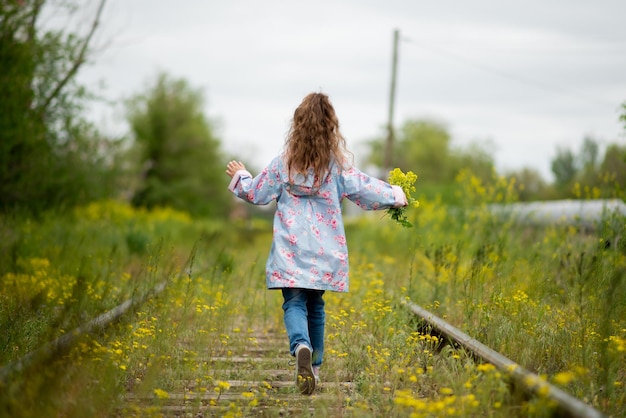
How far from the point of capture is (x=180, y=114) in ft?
117

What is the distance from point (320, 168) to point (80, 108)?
9.80m

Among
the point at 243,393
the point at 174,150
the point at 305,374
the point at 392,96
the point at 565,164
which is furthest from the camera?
the point at 565,164

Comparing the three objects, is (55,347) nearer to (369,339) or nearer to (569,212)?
(369,339)

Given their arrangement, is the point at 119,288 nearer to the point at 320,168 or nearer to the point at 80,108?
the point at 320,168

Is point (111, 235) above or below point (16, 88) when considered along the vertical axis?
below

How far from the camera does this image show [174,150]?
1390 inches

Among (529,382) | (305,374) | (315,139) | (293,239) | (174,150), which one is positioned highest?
(174,150)

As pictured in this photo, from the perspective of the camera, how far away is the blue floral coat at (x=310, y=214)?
4.45 m

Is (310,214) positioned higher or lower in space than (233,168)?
lower

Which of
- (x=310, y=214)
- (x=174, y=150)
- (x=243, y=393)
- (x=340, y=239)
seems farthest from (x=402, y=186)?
(x=174, y=150)

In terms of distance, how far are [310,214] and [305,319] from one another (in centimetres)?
68

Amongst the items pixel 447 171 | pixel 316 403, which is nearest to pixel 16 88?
pixel 316 403

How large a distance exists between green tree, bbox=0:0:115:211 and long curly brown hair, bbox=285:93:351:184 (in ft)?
21.6

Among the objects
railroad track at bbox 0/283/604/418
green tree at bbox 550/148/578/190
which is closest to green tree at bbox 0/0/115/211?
railroad track at bbox 0/283/604/418
